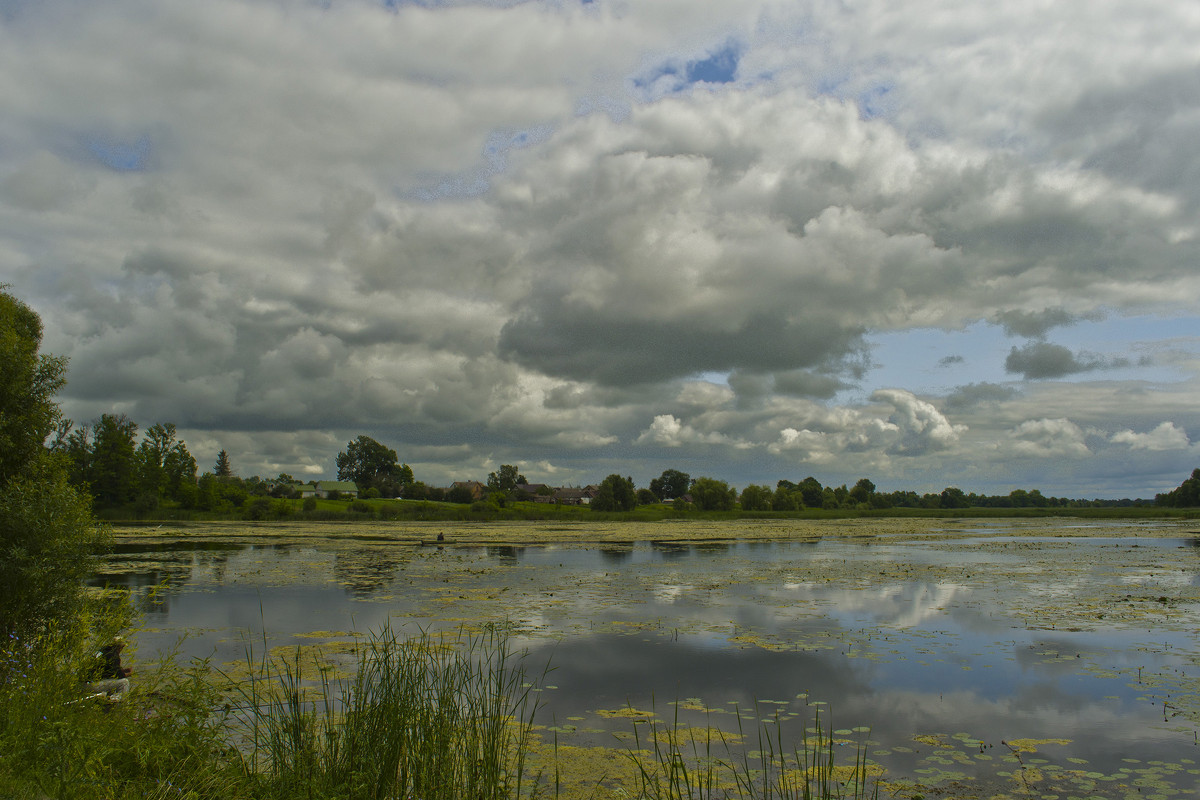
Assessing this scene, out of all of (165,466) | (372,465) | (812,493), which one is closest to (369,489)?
(372,465)

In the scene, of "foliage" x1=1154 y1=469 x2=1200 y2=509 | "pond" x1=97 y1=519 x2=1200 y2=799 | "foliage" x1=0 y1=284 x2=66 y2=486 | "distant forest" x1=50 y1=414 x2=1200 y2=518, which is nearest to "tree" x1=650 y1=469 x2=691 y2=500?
"distant forest" x1=50 y1=414 x2=1200 y2=518

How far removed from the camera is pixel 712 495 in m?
93.5

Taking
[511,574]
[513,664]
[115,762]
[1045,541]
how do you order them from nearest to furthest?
[115,762]
[513,664]
[511,574]
[1045,541]

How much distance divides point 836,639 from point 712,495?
82120 millimetres

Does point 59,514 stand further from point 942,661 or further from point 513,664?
point 942,661

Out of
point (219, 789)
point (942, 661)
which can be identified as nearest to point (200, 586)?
point (219, 789)

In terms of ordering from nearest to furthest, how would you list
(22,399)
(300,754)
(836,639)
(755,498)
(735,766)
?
(300,754)
(735,766)
(22,399)
(836,639)
(755,498)

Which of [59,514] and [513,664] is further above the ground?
[59,514]

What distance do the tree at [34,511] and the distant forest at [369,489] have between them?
41.4 metres

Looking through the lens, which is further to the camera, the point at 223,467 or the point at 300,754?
the point at 223,467

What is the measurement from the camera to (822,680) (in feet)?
32.9

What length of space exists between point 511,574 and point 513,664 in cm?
1274

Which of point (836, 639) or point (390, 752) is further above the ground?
point (390, 752)

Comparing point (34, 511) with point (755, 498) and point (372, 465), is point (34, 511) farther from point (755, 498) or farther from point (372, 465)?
point (372, 465)
